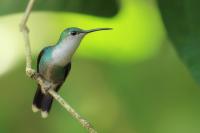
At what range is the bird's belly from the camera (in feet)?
5.41

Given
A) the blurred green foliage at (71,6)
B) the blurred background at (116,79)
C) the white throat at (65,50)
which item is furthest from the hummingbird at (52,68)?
the blurred background at (116,79)

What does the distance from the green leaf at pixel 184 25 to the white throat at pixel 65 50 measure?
0.25 meters

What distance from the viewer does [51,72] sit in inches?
65.3

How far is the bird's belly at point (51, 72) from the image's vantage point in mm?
1649

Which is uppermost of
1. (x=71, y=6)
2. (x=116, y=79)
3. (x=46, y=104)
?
(x=71, y=6)

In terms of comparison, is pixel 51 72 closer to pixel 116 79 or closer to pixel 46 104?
pixel 46 104

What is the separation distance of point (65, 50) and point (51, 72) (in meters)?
0.11

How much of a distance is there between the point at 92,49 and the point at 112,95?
0.20 m

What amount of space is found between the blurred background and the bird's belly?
Answer: 0.28 meters

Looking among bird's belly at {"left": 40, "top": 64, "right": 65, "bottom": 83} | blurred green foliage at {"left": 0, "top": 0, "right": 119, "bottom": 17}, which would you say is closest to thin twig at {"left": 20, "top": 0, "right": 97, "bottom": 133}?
bird's belly at {"left": 40, "top": 64, "right": 65, "bottom": 83}

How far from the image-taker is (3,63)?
243 centimetres


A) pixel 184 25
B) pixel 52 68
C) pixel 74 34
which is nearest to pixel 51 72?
pixel 52 68

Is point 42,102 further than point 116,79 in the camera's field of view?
No

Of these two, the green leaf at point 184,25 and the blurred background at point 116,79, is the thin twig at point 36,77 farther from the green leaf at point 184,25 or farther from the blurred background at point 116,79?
the blurred background at point 116,79
